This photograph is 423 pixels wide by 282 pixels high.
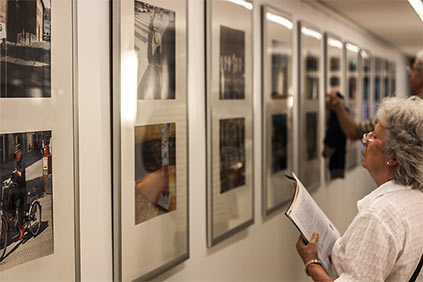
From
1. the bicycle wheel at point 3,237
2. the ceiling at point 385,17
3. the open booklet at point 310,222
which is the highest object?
the ceiling at point 385,17

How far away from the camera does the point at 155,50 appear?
2.40m

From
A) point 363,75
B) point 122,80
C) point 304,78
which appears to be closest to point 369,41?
point 363,75

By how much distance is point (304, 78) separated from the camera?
483 cm

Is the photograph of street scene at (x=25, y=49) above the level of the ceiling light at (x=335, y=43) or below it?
below

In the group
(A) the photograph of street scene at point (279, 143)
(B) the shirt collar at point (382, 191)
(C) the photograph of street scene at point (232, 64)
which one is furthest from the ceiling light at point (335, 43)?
(B) the shirt collar at point (382, 191)

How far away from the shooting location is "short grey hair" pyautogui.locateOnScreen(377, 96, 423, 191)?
7.45 ft

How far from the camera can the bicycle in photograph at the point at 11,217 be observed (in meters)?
1.63

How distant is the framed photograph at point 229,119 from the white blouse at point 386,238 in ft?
3.22

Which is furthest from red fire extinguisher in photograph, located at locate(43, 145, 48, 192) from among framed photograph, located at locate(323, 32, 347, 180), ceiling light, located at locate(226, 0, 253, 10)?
framed photograph, located at locate(323, 32, 347, 180)

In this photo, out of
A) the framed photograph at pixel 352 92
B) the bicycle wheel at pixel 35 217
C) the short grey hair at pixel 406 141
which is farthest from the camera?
the framed photograph at pixel 352 92

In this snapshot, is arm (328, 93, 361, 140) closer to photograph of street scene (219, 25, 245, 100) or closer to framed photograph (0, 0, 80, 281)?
photograph of street scene (219, 25, 245, 100)

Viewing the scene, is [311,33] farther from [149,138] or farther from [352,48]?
[149,138]

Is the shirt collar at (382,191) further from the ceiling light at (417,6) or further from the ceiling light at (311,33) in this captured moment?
the ceiling light at (417,6)

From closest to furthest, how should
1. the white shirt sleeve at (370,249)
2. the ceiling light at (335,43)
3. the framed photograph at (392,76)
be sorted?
the white shirt sleeve at (370,249) → the ceiling light at (335,43) → the framed photograph at (392,76)
